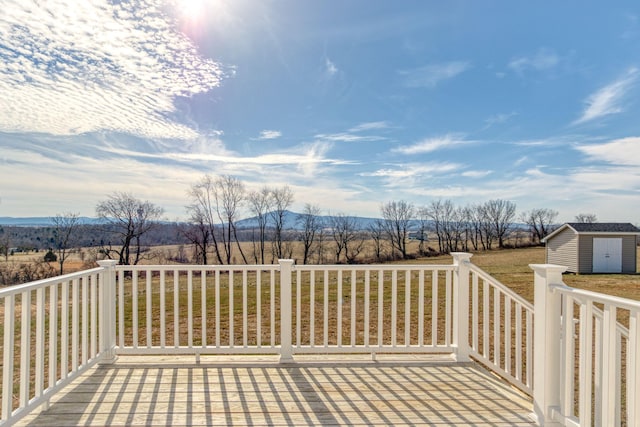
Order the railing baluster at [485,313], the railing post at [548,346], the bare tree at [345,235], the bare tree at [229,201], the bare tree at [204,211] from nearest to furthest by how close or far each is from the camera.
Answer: the railing post at [548,346] < the railing baluster at [485,313] < the bare tree at [204,211] < the bare tree at [229,201] < the bare tree at [345,235]

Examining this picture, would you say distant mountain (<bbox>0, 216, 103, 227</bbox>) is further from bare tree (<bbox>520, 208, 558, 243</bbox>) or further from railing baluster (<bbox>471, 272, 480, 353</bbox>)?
bare tree (<bbox>520, 208, 558, 243</bbox>)

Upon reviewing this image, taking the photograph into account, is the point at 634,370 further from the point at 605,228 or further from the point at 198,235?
the point at 605,228

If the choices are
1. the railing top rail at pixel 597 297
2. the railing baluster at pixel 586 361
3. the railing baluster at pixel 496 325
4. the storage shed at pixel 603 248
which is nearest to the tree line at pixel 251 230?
the storage shed at pixel 603 248

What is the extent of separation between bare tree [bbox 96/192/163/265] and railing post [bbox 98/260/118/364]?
17.7 metres

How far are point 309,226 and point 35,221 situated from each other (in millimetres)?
15749

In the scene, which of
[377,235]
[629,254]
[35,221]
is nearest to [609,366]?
[629,254]

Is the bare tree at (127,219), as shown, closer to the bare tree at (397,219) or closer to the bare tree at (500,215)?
the bare tree at (397,219)

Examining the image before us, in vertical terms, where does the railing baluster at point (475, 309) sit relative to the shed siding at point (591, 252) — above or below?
above

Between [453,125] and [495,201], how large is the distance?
2012 cm

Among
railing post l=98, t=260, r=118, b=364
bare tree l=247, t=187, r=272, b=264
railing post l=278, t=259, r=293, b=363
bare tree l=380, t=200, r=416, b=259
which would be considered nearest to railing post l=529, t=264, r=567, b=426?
railing post l=278, t=259, r=293, b=363

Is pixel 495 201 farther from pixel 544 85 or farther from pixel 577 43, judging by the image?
pixel 577 43

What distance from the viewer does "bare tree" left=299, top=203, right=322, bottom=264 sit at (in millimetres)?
24414

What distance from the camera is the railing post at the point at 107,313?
10.8 feet

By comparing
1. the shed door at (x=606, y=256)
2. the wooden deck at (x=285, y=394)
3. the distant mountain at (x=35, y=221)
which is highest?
the distant mountain at (x=35, y=221)
